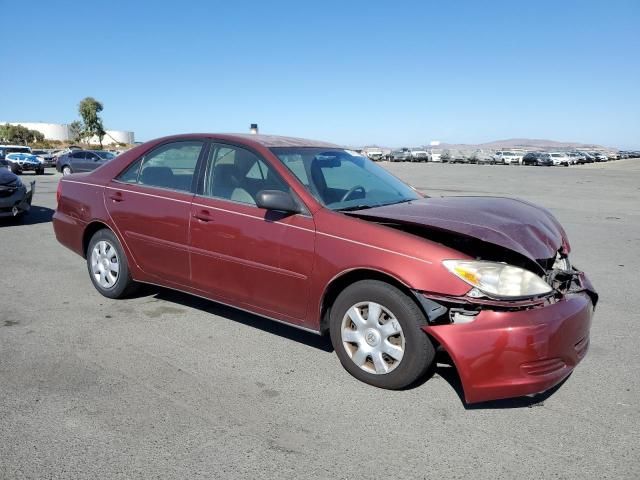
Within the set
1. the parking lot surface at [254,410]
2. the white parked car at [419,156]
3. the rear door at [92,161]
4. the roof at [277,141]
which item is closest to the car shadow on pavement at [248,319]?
the parking lot surface at [254,410]

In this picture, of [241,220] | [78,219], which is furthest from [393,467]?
[78,219]

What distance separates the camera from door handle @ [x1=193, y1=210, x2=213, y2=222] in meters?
4.09

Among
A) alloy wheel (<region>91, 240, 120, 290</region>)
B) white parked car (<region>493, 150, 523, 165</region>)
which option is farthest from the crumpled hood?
white parked car (<region>493, 150, 523, 165</region>)

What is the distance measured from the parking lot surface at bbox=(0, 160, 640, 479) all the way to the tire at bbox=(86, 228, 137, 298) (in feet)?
0.93

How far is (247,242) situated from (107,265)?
1.96 meters

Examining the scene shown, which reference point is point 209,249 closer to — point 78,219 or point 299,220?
point 299,220

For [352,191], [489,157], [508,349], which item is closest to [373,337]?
[508,349]

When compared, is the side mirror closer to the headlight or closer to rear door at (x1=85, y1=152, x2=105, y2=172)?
the headlight

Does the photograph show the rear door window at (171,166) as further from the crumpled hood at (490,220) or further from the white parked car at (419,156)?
the white parked car at (419,156)

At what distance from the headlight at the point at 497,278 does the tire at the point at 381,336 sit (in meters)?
0.35

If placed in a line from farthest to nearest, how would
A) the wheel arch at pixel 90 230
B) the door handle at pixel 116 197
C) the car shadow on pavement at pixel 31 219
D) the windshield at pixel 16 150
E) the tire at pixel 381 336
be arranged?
the windshield at pixel 16 150 < the car shadow on pavement at pixel 31 219 < the wheel arch at pixel 90 230 < the door handle at pixel 116 197 < the tire at pixel 381 336

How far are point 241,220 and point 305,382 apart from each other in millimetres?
1255

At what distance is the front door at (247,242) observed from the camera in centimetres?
361

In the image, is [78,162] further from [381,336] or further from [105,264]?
[381,336]
